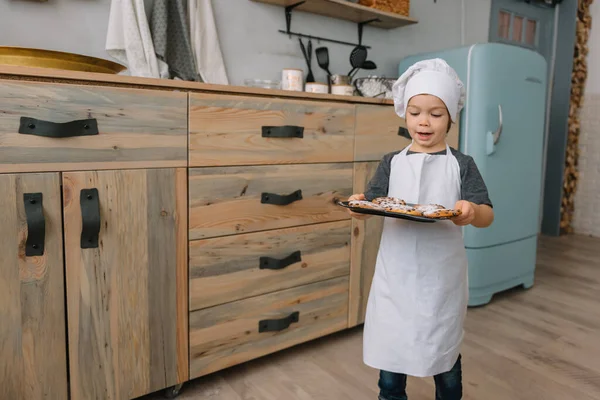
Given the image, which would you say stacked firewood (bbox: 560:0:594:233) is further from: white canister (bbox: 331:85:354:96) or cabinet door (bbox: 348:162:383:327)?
cabinet door (bbox: 348:162:383:327)

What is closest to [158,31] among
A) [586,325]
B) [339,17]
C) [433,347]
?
[339,17]

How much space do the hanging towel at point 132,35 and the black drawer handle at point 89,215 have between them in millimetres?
667

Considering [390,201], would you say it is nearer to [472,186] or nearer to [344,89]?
[472,186]

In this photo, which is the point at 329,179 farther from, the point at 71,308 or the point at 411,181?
the point at 71,308

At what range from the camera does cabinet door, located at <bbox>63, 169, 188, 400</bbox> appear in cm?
131

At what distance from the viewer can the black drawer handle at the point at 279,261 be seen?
66.6 inches

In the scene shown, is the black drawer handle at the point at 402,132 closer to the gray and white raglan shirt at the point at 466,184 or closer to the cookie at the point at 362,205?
the gray and white raglan shirt at the point at 466,184

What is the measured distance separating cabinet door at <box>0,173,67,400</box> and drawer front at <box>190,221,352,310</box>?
1.31ft

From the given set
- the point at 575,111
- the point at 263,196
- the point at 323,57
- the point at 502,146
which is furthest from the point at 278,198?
the point at 575,111

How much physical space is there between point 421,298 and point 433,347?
13 centimetres

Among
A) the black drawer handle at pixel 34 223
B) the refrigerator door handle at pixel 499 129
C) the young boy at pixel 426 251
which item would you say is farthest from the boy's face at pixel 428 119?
the refrigerator door handle at pixel 499 129

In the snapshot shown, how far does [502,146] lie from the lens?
2424mm

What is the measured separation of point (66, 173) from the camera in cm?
127

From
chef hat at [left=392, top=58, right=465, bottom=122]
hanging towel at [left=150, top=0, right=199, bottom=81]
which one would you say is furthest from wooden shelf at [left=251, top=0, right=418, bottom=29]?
chef hat at [left=392, top=58, right=465, bottom=122]
